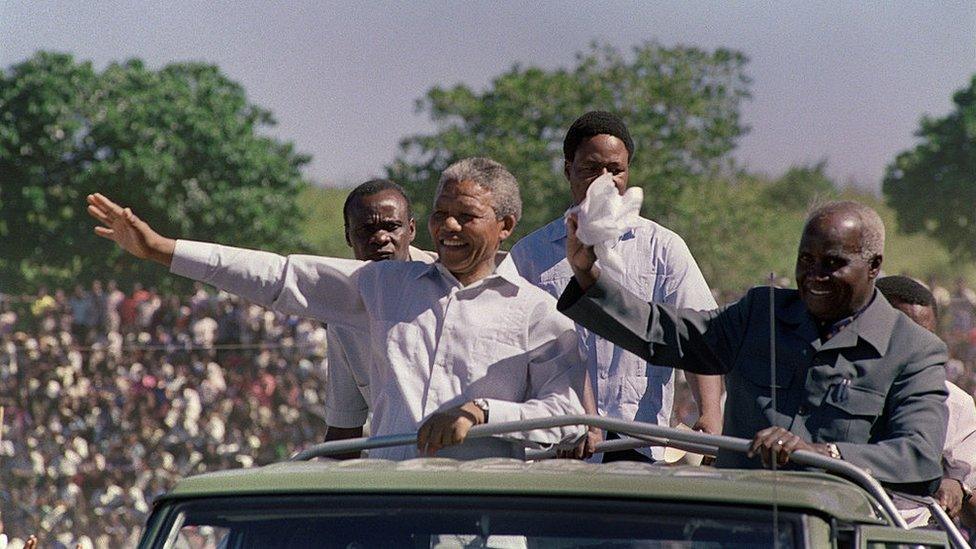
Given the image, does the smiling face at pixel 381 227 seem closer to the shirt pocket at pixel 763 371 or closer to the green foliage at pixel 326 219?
the shirt pocket at pixel 763 371

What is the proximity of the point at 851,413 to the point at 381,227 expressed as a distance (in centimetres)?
253

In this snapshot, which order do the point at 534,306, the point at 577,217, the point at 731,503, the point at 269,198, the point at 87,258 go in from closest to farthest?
the point at 731,503, the point at 577,217, the point at 534,306, the point at 87,258, the point at 269,198

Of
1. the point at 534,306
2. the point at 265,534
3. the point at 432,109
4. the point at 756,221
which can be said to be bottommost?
the point at 265,534

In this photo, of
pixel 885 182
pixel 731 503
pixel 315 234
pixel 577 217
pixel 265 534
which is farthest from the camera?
pixel 315 234

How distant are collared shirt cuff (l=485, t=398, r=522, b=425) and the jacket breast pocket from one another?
77 cm

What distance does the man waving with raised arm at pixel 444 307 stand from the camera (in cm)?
488

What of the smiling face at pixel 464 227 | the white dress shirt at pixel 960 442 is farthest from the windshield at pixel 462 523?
the white dress shirt at pixel 960 442

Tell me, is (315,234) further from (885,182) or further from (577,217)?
(577,217)

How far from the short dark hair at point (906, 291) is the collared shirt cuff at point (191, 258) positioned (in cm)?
251

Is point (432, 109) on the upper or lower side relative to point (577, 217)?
upper

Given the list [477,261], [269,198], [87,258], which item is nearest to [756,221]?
[269,198]

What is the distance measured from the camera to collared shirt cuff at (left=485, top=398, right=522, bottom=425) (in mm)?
4633

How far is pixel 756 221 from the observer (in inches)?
1784

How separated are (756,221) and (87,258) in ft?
53.8
